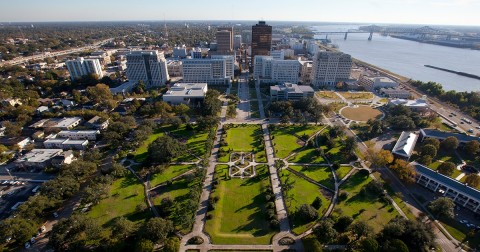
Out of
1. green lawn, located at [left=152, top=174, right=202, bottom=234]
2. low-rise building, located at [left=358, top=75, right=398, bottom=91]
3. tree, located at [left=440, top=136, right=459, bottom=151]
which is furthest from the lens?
low-rise building, located at [left=358, top=75, right=398, bottom=91]

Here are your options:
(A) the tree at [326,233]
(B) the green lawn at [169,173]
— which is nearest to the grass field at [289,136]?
(B) the green lawn at [169,173]

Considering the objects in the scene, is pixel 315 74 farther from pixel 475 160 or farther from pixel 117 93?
pixel 117 93

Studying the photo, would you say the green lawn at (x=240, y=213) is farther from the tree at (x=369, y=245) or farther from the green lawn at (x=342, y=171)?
the green lawn at (x=342, y=171)

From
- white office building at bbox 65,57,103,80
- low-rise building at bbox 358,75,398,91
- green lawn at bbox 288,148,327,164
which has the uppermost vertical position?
white office building at bbox 65,57,103,80

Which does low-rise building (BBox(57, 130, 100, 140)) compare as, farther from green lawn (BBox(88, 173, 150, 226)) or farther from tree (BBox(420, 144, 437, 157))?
tree (BBox(420, 144, 437, 157))

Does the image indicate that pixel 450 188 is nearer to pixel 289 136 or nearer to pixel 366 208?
pixel 366 208

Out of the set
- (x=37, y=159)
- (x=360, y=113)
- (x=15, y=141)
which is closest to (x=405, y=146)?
(x=360, y=113)

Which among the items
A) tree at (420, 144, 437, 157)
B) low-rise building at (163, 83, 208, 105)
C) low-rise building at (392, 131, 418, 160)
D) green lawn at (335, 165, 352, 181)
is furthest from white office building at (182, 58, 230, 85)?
tree at (420, 144, 437, 157)

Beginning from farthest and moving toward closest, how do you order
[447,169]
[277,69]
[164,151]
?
[277,69], [164,151], [447,169]
